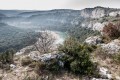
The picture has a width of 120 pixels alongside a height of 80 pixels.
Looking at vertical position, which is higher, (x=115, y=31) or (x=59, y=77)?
(x=115, y=31)

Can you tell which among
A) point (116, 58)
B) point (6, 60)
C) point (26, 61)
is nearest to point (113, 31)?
point (116, 58)

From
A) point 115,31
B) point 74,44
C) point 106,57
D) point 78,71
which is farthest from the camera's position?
point 115,31

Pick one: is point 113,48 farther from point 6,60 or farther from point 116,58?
point 6,60

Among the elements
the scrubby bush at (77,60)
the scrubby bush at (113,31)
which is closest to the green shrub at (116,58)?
the scrubby bush at (77,60)

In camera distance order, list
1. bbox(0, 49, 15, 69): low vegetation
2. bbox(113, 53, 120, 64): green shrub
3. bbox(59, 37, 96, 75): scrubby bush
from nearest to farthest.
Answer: bbox(59, 37, 96, 75): scrubby bush
bbox(0, 49, 15, 69): low vegetation
bbox(113, 53, 120, 64): green shrub

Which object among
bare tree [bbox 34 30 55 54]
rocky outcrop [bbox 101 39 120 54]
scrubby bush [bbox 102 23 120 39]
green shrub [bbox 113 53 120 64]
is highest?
scrubby bush [bbox 102 23 120 39]

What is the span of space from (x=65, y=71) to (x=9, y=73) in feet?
13.1

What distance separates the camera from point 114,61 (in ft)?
54.7

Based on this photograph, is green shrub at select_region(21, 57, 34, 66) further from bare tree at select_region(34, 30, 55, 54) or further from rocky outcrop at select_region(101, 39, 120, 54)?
rocky outcrop at select_region(101, 39, 120, 54)

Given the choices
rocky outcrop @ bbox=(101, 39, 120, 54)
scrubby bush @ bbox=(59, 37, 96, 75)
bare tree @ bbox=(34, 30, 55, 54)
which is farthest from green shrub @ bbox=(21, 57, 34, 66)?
rocky outcrop @ bbox=(101, 39, 120, 54)

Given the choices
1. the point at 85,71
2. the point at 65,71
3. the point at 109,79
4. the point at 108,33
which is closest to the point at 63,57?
the point at 65,71

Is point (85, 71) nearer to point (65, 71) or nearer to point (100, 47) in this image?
point (65, 71)

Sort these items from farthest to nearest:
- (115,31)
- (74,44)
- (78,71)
A: (115,31), (74,44), (78,71)

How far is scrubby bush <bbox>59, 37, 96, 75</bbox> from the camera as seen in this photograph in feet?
48.2
